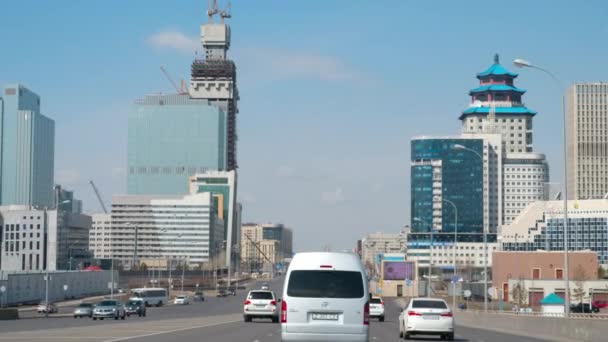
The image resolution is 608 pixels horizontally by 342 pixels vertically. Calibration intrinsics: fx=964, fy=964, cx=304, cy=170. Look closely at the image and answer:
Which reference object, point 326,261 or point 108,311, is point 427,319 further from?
point 108,311

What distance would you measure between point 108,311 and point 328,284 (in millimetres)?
42646

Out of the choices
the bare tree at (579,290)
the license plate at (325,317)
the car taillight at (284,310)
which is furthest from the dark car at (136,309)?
the bare tree at (579,290)

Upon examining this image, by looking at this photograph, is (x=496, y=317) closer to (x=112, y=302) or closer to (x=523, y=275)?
(x=112, y=302)

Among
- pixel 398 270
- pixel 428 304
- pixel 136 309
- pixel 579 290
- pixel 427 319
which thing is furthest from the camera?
pixel 398 270

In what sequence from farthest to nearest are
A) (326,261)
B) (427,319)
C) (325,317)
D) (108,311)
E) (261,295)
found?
1. (108,311)
2. (261,295)
3. (427,319)
4. (326,261)
5. (325,317)

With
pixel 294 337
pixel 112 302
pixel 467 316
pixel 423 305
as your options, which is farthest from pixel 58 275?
pixel 294 337

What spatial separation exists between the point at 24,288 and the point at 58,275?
55.6 feet

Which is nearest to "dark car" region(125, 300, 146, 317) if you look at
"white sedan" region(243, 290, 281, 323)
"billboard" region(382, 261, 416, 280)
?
"white sedan" region(243, 290, 281, 323)

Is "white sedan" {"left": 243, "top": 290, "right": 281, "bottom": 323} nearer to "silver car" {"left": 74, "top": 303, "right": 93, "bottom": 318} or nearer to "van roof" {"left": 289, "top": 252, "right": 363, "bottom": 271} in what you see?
"silver car" {"left": 74, "top": 303, "right": 93, "bottom": 318}

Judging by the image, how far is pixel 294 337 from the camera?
24.7 metres

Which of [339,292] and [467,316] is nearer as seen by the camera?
[339,292]

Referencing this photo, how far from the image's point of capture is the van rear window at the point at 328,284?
80.6 feet

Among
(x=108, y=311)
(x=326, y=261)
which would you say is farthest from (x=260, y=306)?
(x=326, y=261)

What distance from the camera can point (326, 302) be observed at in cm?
2441
